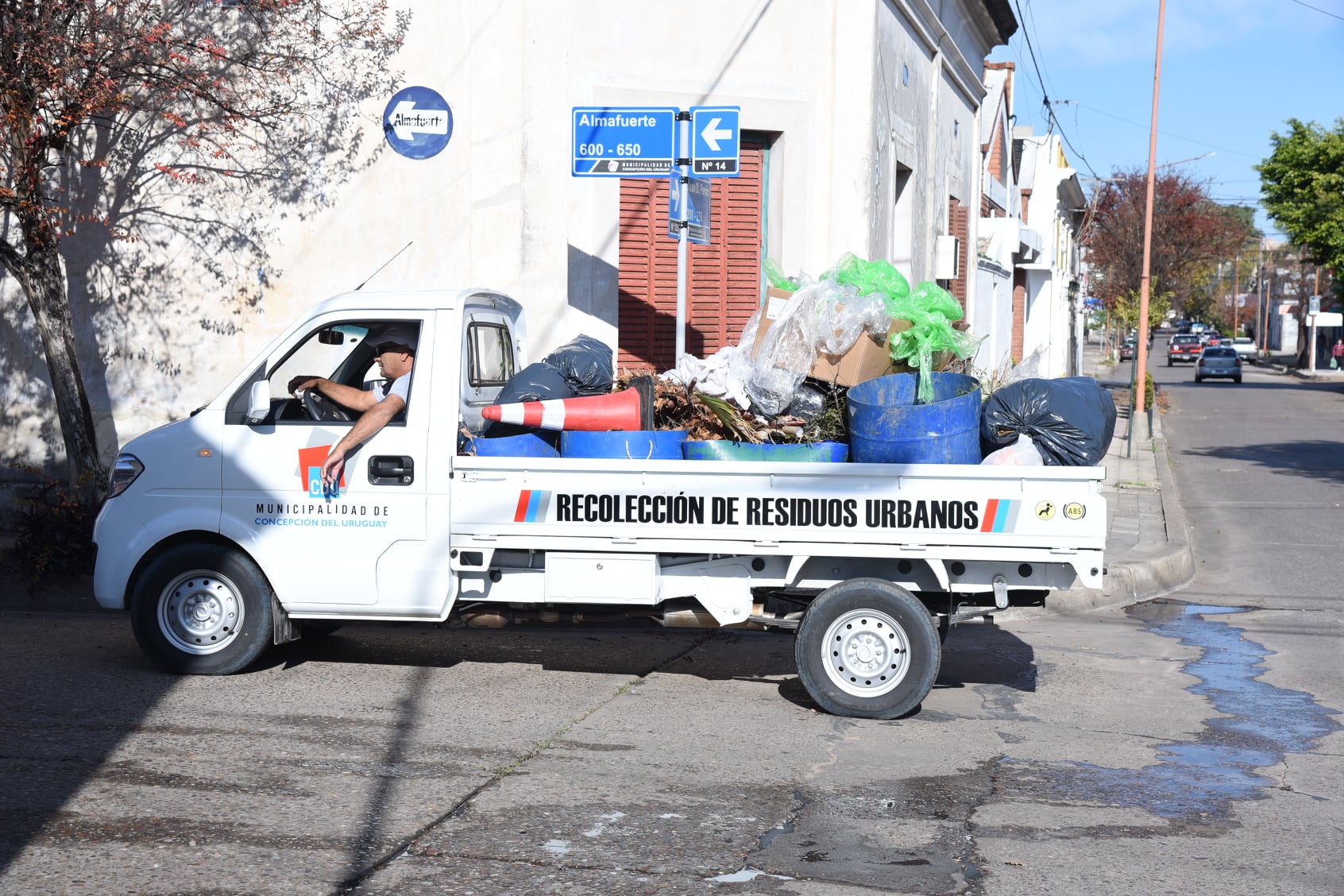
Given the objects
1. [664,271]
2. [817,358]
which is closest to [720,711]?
[817,358]

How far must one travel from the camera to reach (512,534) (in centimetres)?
671

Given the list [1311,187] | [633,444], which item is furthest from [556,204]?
[1311,187]

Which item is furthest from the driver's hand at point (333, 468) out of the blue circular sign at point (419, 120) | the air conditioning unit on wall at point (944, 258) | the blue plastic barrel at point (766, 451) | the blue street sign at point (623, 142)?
the air conditioning unit on wall at point (944, 258)

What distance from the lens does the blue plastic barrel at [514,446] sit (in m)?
6.79

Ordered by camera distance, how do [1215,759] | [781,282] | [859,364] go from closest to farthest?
[1215,759] < [859,364] < [781,282]

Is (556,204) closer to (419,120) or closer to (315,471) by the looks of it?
(419,120)

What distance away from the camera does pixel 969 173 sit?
22.3 metres

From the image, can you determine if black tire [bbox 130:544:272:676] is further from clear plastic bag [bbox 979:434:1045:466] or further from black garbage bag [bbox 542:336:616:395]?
clear plastic bag [bbox 979:434:1045:466]

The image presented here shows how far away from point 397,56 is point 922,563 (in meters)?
7.65

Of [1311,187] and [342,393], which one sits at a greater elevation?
[1311,187]

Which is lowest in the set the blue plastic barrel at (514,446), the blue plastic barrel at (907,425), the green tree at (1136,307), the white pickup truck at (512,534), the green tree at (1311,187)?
the white pickup truck at (512,534)

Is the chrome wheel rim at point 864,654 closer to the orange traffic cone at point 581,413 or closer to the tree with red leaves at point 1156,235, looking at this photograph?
the orange traffic cone at point 581,413

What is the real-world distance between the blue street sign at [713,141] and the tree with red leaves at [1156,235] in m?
40.7

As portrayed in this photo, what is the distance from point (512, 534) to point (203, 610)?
1.84 metres
